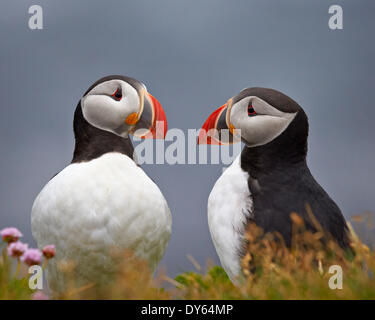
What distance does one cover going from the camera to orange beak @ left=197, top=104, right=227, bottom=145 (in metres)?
4.99

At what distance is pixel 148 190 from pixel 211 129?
35.2 inches

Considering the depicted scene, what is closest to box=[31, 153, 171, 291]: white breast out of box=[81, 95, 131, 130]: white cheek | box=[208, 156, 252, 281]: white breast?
box=[81, 95, 131, 130]: white cheek

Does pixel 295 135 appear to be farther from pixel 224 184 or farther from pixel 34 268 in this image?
pixel 34 268

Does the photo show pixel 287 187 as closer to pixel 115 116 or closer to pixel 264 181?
pixel 264 181

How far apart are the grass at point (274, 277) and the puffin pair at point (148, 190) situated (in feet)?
0.46

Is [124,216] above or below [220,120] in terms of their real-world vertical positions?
below

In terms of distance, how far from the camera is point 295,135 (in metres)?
4.80

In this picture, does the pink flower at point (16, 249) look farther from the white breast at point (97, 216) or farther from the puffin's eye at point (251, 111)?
the puffin's eye at point (251, 111)

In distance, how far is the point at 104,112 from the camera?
195 inches

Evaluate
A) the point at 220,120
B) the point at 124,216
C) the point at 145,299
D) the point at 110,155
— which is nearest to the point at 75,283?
the point at 124,216

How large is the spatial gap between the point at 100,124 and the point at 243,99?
146 centimetres

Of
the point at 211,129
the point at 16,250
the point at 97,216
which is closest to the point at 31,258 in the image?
the point at 16,250
